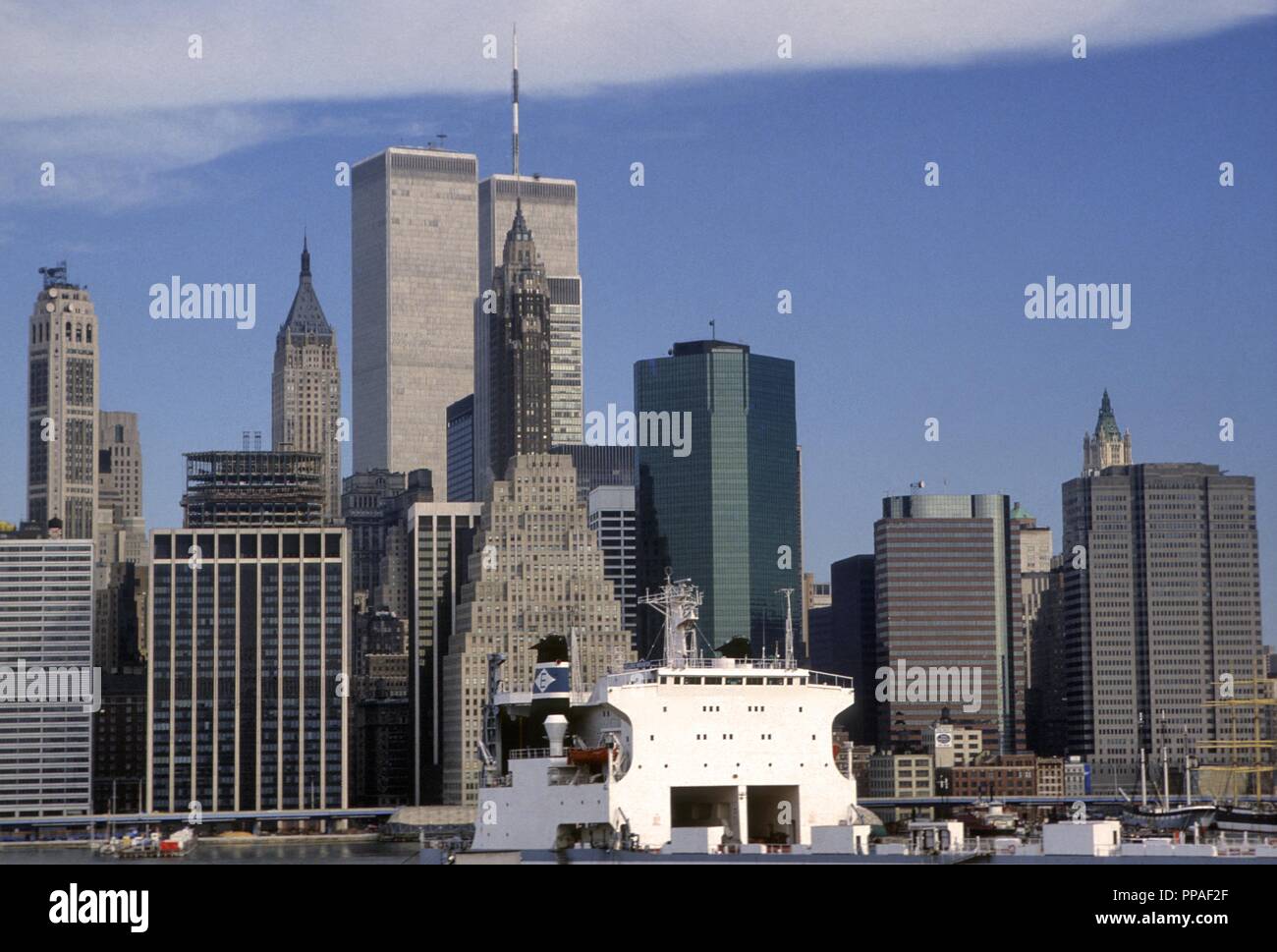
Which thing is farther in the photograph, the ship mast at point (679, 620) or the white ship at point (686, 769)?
the ship mast at point (679, 620)

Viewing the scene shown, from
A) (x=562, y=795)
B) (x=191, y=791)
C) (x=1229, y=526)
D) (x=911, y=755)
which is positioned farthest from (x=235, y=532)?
(x=562, y=795)

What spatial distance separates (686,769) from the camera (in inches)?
1640

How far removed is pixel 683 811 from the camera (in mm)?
42812

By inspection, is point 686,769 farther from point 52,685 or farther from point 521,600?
point 52,685

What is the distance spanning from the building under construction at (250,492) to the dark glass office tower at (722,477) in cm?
3177

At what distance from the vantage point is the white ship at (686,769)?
4116 centimetres

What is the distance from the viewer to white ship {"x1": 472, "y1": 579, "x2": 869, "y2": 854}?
1620 inches

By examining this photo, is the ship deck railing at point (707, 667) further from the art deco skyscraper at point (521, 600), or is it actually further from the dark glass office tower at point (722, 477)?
the dark glass office tower at point (722, 477)

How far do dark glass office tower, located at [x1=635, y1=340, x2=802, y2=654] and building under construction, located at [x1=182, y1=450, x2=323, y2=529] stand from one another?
31771mm

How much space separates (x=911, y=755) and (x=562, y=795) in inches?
5139
